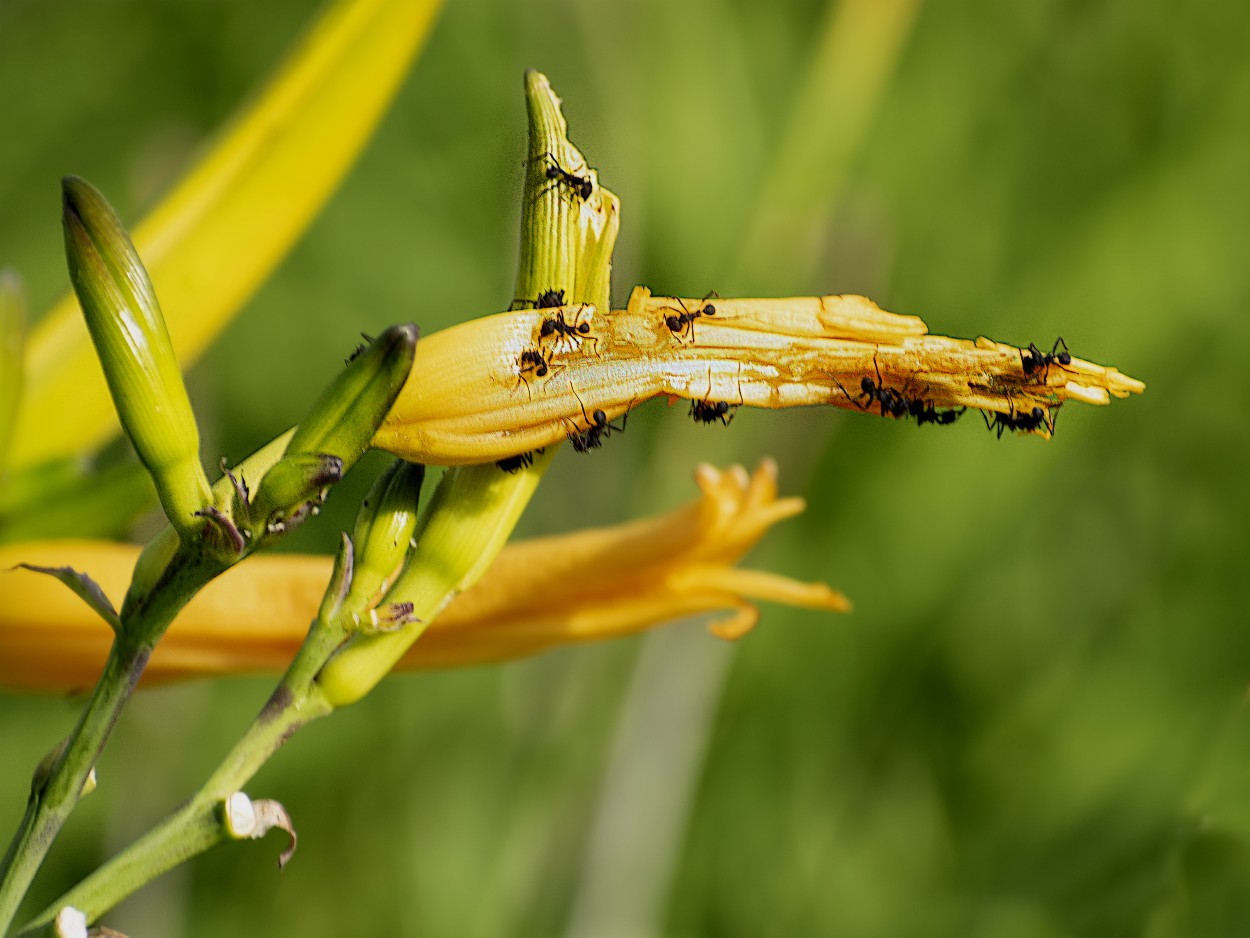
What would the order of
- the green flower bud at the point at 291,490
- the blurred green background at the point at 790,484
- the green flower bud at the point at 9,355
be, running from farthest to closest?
the blurred green background at the point at 790,484 → the green flower bud at the point at 9,355 → the green flower bud at the point at 291,490

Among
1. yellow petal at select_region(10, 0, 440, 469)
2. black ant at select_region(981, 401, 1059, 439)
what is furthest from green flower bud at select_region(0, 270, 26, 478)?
black ant at select_region(981, 401, 1059, 439)

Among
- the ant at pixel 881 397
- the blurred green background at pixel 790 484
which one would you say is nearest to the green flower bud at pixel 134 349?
the ant at pixel 881 397

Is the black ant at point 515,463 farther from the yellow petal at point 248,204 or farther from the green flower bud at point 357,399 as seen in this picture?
the yellow petal at point 248,204

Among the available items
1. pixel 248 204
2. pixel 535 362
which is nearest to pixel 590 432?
pixel 535 362

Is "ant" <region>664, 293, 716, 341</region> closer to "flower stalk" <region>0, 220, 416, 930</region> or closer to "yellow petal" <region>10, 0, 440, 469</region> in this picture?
"flower stalk" <region>0, 220, 416, 930</region>

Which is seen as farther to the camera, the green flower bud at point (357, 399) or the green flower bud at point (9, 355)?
the green flower bud at point (9, 355)

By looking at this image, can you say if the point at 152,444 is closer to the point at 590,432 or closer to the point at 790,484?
the point at 590,432
